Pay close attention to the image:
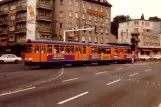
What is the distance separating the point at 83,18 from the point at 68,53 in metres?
36.8

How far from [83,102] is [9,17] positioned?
6148 centimetres

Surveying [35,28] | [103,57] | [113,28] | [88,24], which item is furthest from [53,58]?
[113,28]

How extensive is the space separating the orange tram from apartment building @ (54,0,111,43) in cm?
1923

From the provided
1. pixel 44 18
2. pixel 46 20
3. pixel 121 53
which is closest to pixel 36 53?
pixel 121 53

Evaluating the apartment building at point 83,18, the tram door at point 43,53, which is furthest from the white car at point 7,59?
the apartment building at point 83,18

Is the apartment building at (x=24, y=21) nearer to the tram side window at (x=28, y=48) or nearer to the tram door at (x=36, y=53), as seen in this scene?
the tram side window at (x=28, y=48)

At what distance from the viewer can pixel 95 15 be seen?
7012 centimetres

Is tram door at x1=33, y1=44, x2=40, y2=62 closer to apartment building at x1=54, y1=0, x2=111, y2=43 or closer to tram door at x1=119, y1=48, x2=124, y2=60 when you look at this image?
tram door at x1=119, y1=48, x2=124, y2=60

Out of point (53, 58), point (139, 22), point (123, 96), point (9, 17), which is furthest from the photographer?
point (139, 22)

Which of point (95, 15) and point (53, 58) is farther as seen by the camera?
point (95, 15)

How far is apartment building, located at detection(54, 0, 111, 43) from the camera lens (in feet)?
206

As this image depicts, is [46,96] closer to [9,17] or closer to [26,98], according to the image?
[26,98]

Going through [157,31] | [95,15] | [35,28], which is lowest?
[157,31]

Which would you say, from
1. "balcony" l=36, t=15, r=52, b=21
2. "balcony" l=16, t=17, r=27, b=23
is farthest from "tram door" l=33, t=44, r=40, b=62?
"balcony" l=16, t=17, r=27, b=23
